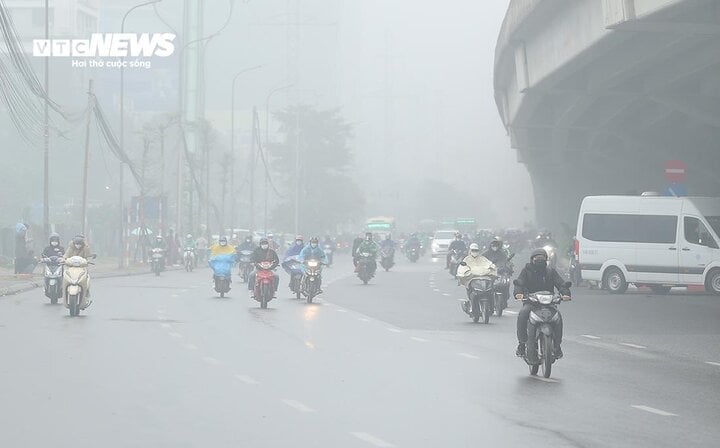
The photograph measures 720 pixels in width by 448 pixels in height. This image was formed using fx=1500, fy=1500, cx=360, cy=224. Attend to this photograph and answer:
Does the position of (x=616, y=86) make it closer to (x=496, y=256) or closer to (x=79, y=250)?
(x=496, y=256)

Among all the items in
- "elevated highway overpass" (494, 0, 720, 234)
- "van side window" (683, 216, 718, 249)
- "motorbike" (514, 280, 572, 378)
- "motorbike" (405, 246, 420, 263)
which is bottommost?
"motorbike" (405, 246, 420, 263)

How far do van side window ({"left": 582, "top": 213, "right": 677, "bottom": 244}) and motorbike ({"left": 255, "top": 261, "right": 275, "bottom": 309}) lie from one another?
10.3 m

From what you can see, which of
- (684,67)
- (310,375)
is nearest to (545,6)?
(684,67)

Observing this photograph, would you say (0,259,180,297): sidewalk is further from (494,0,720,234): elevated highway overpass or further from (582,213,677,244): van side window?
(582,213,677,244): van side window

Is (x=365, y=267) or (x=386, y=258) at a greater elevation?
(x=365, y=267)

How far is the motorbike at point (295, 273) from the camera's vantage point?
35.7 metres

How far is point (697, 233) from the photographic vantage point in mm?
36688

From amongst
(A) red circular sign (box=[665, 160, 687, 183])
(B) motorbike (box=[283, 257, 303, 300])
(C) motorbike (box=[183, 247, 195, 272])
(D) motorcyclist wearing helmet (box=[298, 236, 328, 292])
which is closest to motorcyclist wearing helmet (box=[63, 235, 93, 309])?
(D) motorcyclist wearing helmet (box=[298, 236, 328, 292])

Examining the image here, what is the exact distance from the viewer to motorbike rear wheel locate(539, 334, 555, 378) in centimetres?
1703

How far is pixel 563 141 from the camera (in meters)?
55.6

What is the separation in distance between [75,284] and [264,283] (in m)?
5.65

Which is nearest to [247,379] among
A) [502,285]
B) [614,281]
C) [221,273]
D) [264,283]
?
[502,285]

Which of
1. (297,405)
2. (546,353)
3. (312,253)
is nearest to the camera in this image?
(297,405)

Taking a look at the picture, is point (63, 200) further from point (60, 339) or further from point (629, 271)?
point (60, 339)
